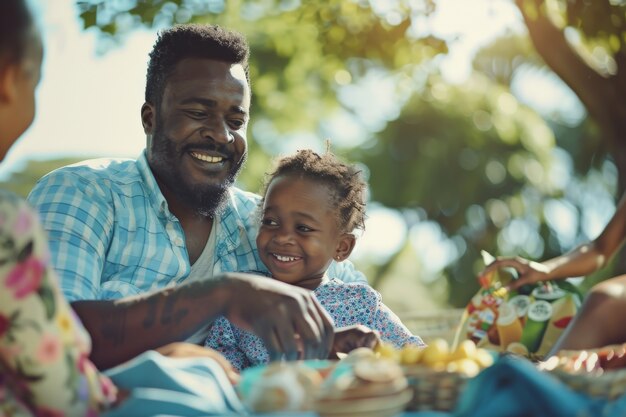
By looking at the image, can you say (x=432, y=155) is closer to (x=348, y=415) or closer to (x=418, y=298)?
(x=418, y=298)

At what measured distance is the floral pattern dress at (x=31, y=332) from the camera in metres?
1.55

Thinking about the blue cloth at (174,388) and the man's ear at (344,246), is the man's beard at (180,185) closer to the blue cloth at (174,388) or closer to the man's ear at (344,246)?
the man's ear at (344,246)

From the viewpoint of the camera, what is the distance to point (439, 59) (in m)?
5.82

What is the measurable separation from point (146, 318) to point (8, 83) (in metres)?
0.91

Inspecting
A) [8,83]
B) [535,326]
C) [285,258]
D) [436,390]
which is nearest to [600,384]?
[436,390]

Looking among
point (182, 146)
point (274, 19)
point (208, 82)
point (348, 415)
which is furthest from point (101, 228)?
point (274, 19)

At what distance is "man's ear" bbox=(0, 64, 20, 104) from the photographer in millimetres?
1717

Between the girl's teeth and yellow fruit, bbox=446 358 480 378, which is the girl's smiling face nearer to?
the girl's teeth

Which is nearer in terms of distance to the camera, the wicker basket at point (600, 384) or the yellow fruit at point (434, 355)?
the wicker basket at point (600, 384)

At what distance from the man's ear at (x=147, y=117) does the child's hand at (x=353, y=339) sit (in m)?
1.48

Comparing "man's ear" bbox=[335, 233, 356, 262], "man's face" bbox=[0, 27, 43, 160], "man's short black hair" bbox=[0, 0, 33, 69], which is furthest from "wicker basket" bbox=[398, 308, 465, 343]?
"man's short black hair" bbox=[0, 0, 33, 69]

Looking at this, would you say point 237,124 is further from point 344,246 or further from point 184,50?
point 344,246

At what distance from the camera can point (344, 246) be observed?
377cm

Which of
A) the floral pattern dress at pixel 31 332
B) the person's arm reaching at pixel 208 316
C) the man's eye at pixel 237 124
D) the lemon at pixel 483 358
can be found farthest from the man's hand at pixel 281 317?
the man's eye at pixel 237 124
